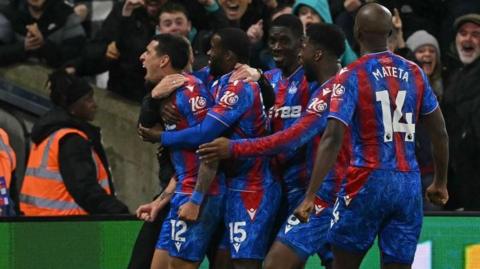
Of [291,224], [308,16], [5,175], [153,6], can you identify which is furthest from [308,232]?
[153,6]

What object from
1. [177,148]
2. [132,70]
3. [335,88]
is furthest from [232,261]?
[132,70]

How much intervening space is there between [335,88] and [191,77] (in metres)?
1.24

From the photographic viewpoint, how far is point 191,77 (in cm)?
1013

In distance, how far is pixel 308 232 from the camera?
32.8 ft

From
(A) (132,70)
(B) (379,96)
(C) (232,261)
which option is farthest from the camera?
(A) (132,70)

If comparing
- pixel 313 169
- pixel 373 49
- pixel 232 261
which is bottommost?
pixel 232 261

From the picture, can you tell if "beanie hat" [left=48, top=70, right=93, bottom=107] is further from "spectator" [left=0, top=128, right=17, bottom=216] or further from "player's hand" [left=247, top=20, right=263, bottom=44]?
"player's hand" [left=247, top=20, right=263, bottom=44]

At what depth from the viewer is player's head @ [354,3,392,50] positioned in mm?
9367

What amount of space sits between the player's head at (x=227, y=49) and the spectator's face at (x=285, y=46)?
245 millimetres

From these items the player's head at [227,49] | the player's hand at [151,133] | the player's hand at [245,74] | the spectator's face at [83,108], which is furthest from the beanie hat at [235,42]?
the spectator's face at [83,108]

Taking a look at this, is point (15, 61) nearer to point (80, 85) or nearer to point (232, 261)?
point (80, 85)

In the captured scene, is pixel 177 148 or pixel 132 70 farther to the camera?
pixel 132 70

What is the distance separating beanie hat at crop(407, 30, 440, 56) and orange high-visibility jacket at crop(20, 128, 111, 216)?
3056 millimetres

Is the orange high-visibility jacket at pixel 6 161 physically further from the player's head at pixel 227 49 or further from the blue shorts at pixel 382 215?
the blue shorts at pixel 382 215
